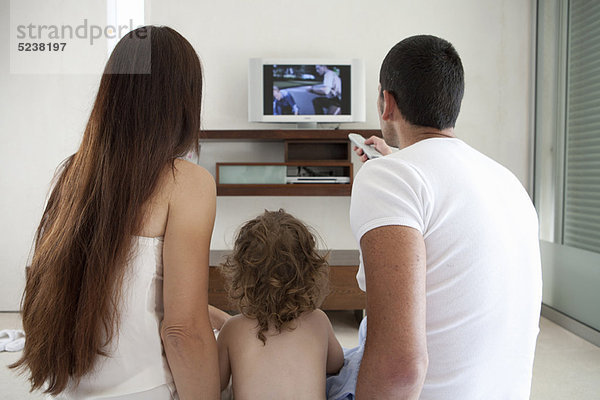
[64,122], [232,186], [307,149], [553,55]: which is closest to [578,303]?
[553,55]

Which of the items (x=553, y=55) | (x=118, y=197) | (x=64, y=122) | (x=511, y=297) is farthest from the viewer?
(x=64, y=122)

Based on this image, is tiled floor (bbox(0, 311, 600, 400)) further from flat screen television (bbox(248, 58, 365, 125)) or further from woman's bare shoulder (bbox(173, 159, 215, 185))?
woman's bare shoulder (bbox(173, 159, 215, 185))

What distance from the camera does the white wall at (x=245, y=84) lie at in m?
3.82

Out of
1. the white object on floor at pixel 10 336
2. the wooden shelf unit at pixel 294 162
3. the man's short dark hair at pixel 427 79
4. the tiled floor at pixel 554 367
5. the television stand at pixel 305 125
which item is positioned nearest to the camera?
the man's short dark hair at pixel 427 79

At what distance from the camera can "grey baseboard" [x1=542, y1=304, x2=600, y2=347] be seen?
2.96 metres

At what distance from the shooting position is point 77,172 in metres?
1.04

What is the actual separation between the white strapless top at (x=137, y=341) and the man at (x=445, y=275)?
434mm

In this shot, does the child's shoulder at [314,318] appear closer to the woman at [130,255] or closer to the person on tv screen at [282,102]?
the woman at [130,255]

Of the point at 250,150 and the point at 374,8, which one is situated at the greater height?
the point at 374,8

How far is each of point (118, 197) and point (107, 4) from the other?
11.2 ft

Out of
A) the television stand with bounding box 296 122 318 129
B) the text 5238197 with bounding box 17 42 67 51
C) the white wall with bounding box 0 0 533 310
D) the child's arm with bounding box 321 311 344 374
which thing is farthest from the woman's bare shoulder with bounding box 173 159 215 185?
the text 5238197 with bounding box 17 42 67 51

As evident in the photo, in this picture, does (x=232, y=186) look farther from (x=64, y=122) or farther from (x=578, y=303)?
(x=578, y=303)

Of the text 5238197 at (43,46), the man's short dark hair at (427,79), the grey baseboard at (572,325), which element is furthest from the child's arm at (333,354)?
the text 5238197 at (43,46)

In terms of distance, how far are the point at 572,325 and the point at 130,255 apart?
10.1ft
